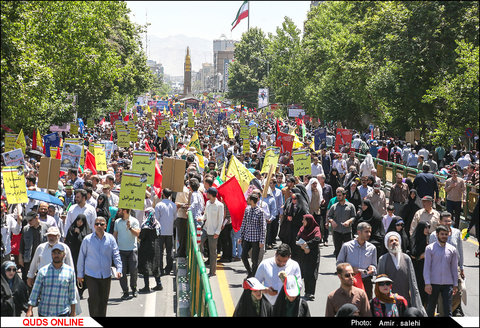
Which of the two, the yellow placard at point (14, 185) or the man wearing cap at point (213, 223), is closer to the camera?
the yellow placard at point (14, 185)

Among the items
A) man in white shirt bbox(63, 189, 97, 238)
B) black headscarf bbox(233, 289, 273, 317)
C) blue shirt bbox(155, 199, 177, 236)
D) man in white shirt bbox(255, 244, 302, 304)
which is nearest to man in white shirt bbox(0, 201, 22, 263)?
man in white shirt bbox(63, 189, 97, 238)

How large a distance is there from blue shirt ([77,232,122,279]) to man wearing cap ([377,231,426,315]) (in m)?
3.52

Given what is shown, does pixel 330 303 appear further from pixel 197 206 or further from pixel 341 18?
pixel 341 18

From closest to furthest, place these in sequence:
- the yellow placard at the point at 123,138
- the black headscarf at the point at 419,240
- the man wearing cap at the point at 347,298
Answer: the man wearing cap at the point at 347,298 → the black headscarf at the point at 419,240 → the yellow placard at the point at 123,138

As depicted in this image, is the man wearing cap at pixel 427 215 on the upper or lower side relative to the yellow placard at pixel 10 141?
lower

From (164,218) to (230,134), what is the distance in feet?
77.8

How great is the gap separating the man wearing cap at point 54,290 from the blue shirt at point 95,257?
5.13ft

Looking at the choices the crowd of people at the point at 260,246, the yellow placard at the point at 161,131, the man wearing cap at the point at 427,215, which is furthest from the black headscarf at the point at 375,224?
the yellow placard at the point at 161,131

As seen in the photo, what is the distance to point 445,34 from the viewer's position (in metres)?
25.9

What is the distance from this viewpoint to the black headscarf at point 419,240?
32.5 ft

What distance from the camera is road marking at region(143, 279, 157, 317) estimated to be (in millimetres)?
10461

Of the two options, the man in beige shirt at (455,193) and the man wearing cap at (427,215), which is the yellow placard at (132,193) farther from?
the man in beige shirt at (455,193)

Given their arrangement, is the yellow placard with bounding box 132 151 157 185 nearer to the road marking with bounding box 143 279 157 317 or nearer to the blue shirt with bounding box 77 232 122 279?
the road marking with bounding box 143 279 157 317

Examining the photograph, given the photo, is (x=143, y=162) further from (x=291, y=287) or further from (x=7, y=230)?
(x=291, y=287)
